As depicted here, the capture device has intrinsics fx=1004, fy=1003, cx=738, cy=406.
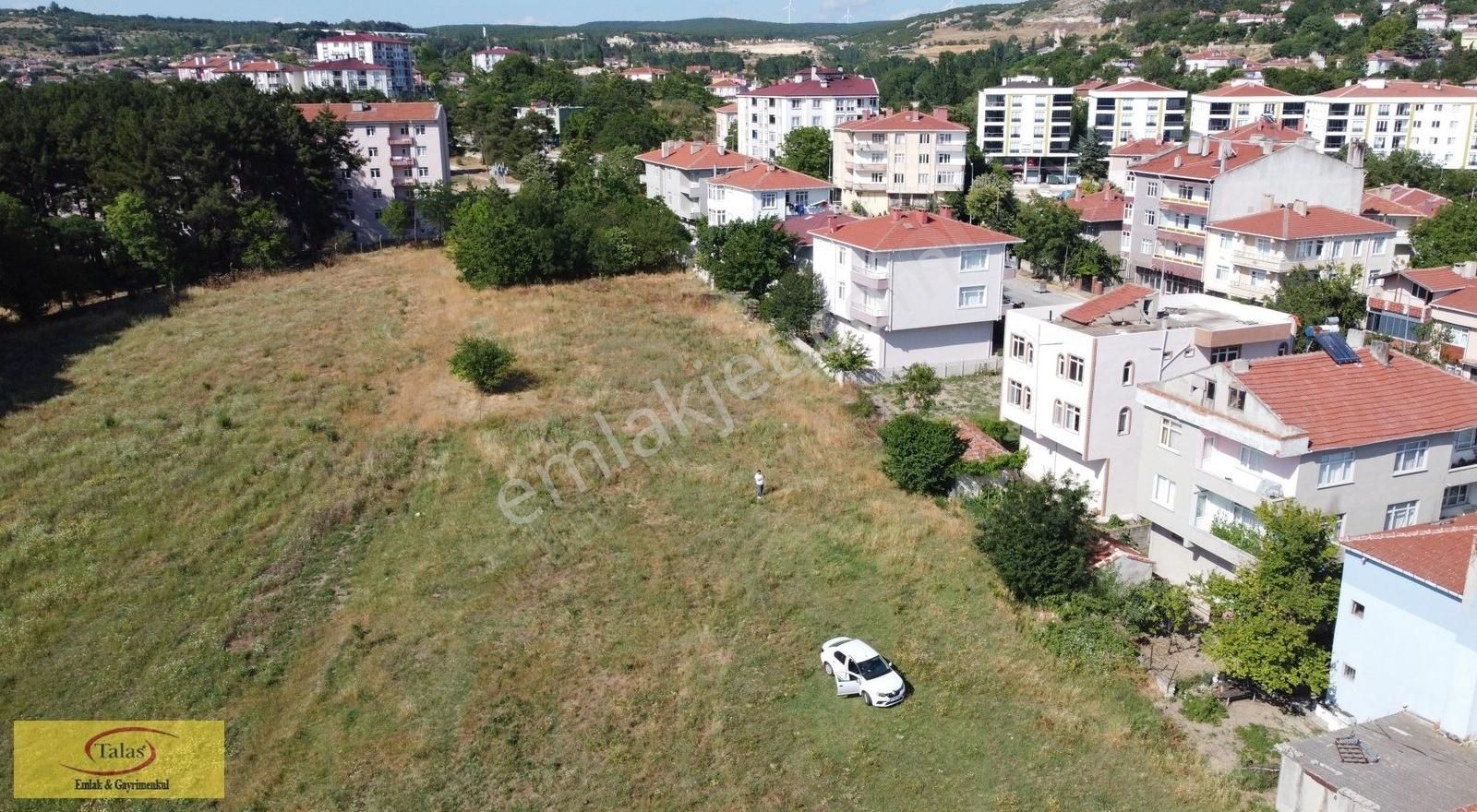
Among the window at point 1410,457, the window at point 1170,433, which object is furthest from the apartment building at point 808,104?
the window at point 1410,457

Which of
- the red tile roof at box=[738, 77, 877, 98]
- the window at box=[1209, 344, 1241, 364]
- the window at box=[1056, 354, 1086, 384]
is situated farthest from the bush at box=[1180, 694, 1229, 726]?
the red tile roof at box=[738, 77, 877, 98]

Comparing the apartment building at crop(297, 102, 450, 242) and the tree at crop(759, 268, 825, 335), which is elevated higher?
the apartment building at crop(297, 102, 450, 242)

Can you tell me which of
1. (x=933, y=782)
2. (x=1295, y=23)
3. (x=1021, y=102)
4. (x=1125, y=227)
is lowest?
(x=933, y=782)

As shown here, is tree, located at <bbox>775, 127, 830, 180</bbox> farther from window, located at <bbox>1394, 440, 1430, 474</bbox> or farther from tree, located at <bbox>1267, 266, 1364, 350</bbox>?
window, located at <bbox>1394, 440, 1430, 474</bbox>

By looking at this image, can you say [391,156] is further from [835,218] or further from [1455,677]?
[1455,677]

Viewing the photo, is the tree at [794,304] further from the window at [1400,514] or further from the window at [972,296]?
the window at [1400,514]

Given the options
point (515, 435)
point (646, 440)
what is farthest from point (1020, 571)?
point (515, 435)
